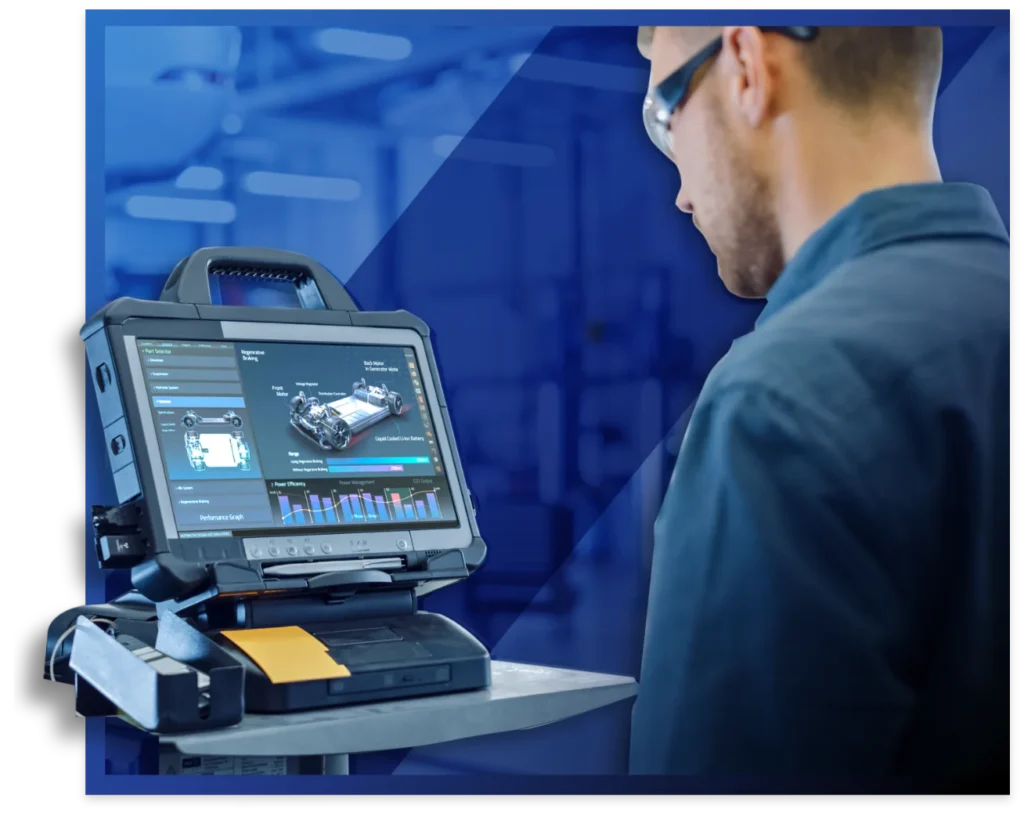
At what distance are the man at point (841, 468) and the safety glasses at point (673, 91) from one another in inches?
0.7

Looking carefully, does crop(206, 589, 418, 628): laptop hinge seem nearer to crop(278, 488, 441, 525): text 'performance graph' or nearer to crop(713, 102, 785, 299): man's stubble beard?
crop(278, 488, 441, 525): text 'performance graph'

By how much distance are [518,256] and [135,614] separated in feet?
3.38

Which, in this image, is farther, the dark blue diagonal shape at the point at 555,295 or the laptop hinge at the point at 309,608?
the dark blue diagonal shape at the point at 555,295

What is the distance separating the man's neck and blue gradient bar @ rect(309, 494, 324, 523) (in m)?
1.01

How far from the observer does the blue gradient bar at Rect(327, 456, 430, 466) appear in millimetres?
2230

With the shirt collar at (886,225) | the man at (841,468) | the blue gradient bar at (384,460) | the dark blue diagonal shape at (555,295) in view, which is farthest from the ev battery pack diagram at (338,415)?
the shirt collar at (886,225)

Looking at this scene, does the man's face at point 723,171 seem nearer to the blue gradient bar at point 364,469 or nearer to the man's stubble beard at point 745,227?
the man's stubble beard at point 745,227

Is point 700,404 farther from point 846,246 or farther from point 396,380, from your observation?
point 396,380

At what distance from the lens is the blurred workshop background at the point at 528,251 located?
97.3 inches

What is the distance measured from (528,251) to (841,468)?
→ 90 cm

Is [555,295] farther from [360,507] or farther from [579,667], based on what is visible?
[579,667]

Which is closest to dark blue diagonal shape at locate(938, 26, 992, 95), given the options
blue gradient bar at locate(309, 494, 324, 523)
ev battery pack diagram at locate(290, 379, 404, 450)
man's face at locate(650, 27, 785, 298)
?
man's face at locate(650, 27, 785, 298)

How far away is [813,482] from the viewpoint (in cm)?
183

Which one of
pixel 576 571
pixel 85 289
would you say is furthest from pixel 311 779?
pixel 85 289
